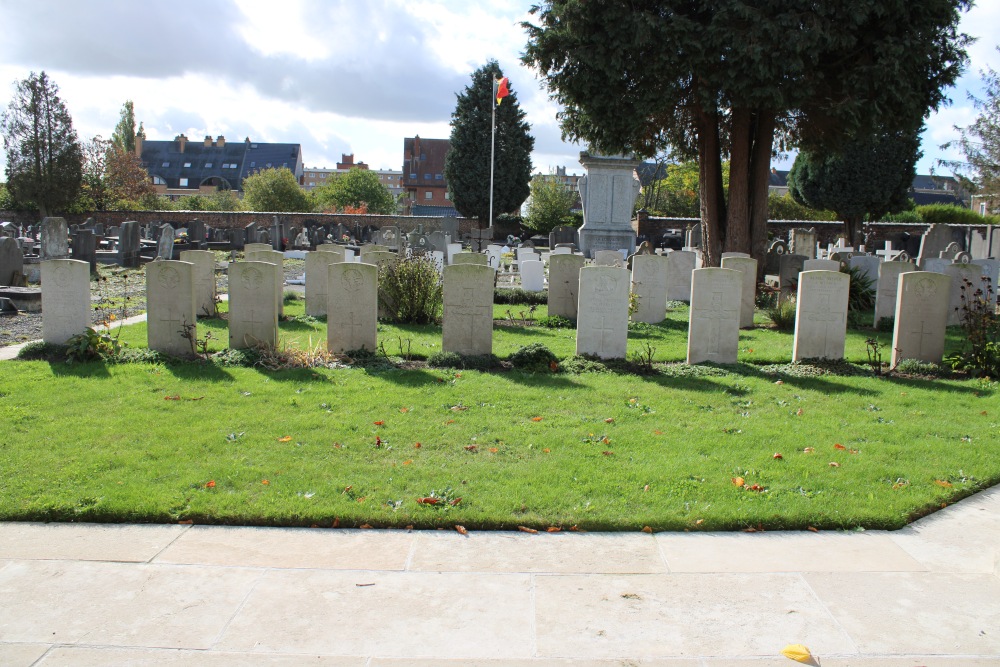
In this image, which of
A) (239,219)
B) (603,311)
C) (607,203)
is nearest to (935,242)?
(603,311)

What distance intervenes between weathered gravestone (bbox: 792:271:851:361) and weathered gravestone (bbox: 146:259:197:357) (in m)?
7.94

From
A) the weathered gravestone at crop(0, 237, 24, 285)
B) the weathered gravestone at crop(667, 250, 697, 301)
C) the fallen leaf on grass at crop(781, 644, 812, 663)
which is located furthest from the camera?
the weathered gravestone at crop(667, 250, 697, 301)

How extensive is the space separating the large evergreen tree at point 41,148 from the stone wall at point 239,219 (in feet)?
8.04

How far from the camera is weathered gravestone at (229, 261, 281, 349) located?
10.2 m

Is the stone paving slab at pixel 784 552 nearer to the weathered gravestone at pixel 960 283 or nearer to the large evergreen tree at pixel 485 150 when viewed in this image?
the weathered gravestone at pixel 960 283

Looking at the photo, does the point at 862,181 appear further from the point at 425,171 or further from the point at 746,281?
the point at 425,171

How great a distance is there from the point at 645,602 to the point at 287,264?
25.6 metres

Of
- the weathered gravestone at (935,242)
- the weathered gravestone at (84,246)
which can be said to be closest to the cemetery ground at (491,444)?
the weathered gravestone at (935,242)

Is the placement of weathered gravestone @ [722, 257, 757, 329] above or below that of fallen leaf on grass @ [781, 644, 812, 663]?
above

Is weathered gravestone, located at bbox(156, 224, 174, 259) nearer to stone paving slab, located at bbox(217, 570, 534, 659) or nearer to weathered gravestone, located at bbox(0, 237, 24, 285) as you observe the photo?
weathered gravestone, located at bbox(0, 237, 24, 285)

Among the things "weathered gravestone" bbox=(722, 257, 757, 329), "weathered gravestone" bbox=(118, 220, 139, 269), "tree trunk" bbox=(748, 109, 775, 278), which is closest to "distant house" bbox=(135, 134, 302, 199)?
"weathered gravestone" bbox=(118, 220, 139, 269)

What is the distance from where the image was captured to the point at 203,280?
1444 cm

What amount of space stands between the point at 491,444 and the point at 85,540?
124 inches

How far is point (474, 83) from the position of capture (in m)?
50.8
